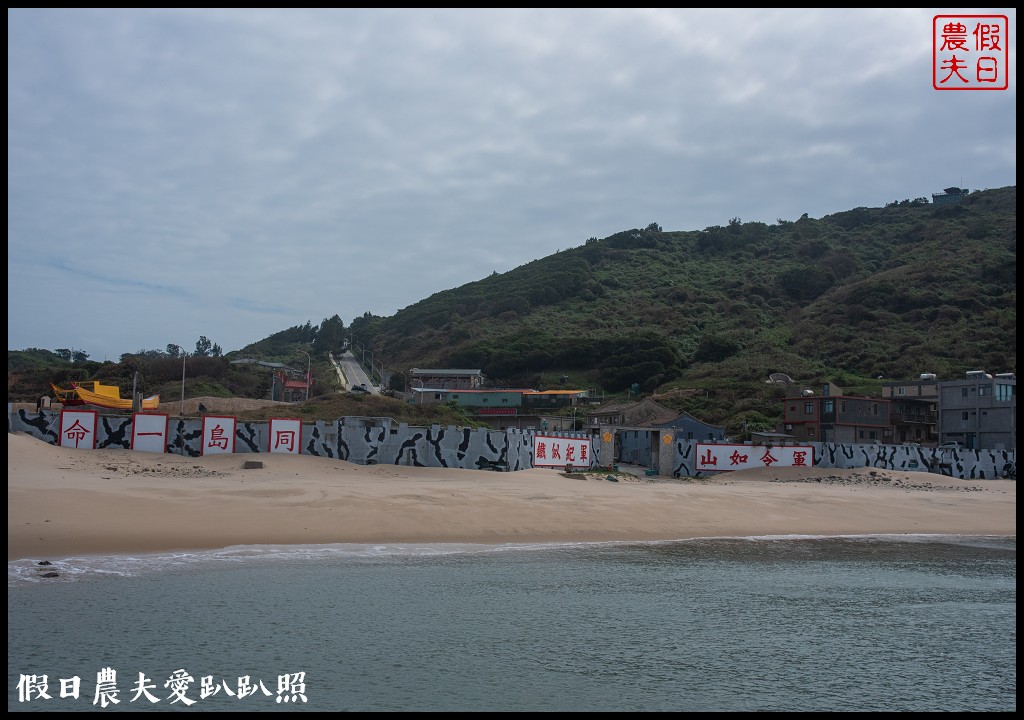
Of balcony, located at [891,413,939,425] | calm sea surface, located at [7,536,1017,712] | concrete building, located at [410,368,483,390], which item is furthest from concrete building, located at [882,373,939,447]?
calm sea surface, located at [7,536,1017,712]

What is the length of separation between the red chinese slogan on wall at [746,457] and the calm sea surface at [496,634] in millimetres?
23522

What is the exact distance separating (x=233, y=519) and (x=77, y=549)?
3.87 m

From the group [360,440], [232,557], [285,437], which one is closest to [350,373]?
[360,440]

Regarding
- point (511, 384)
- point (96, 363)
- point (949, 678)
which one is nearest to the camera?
point (949, 678)

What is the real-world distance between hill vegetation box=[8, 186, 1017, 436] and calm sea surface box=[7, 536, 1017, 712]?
151 feet

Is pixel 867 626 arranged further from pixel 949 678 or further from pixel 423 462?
pixel 423 462

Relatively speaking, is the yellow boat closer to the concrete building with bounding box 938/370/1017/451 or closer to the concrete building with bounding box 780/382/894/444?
the concrete building with bounding box 780/382/894/444

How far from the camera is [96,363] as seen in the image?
6331cm

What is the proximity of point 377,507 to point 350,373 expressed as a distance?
84720 millimetres

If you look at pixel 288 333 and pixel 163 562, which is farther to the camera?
pixel 288 333

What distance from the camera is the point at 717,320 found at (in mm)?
111750

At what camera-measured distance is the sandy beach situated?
17.0m

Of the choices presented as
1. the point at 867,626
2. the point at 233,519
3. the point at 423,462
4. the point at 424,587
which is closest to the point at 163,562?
the point at 233,519

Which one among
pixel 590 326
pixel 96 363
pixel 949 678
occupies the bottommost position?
pixel 949 678
